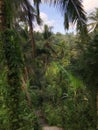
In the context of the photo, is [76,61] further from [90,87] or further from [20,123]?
[20,123]

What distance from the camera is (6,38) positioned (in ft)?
29.0

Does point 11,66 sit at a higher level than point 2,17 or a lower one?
lower

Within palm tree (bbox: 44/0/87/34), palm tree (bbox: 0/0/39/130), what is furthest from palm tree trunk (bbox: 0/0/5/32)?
palm tree (bbox: 44/0/87/34)

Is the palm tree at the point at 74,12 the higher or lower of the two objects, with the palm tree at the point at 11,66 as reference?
higher

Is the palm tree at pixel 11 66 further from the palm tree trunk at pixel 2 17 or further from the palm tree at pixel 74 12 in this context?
the palm tree at pixel 74 12

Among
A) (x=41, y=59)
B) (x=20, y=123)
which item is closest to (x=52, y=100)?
(x=41, y=59)

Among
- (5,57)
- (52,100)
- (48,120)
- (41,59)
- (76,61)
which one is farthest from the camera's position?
(41,59)

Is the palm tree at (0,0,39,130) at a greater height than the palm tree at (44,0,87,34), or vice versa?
the palm tree at (44,0,87,34)

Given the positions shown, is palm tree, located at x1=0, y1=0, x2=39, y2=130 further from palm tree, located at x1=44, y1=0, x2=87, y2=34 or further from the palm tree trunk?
palm tree, located at x1=44, y1=0, x2=87, y2=34

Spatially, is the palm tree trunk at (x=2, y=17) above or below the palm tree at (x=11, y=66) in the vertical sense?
above

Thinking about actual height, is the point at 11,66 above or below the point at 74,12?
below

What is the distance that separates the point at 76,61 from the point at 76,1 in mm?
2063

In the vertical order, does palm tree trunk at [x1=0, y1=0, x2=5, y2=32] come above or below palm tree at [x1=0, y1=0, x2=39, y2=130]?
above

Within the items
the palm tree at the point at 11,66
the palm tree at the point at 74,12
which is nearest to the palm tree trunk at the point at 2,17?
the palm tree at the point at 11,66
